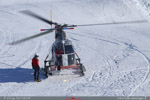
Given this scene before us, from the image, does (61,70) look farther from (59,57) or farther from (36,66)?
(36,66)

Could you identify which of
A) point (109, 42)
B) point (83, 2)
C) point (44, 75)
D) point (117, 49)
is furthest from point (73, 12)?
point (44, 75)

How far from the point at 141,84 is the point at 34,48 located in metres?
9.28

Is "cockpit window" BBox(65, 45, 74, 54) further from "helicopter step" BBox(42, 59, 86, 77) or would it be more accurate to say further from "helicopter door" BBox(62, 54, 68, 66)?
"helicopter step" BBox(42, 59, 86, 77)

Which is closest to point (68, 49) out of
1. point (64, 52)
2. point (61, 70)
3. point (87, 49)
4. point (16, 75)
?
point (64, 52)

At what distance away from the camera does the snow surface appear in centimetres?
1122

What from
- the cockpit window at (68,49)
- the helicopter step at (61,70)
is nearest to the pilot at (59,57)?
the helicopter step at (61,70)

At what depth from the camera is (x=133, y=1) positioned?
30.9 meters

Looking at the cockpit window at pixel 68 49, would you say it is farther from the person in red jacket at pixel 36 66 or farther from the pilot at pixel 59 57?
the person in red jacket at pixel 36 66

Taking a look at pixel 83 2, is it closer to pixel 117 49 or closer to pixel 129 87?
pixel 117 49

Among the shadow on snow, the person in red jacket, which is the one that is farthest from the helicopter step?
the shadow on snow

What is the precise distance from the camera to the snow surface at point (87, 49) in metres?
11.2

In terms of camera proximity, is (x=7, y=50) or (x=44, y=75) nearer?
(x=44, y=75)

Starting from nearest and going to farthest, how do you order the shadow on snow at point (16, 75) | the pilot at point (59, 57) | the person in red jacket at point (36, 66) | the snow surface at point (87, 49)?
the snow surface at point (87, 49) → the person in red jacket at point (36, 66) → the pilot at point (59, 57) → the shadow on snow at point (16, 75)

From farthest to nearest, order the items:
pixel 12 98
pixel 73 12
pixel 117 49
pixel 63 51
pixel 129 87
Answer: pixel 73 12, pixel 117 49, pixel 63 51, pixel 129 87, pixel 12 98
